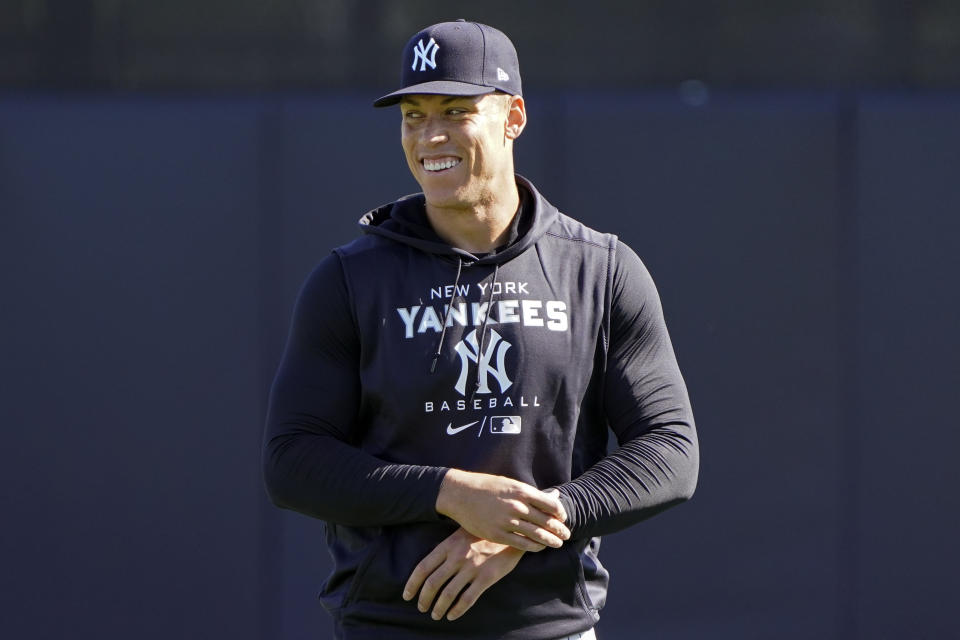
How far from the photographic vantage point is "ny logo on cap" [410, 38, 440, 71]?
7.08 feet

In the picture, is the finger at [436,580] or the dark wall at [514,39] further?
the dark wall at [514,39]

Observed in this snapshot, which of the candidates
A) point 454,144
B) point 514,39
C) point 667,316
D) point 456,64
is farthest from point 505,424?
point 514,39

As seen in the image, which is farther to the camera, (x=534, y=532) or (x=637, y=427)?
(x=637, y=427)

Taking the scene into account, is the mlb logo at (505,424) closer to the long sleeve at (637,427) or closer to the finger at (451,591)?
the long sleeve at (637,427)

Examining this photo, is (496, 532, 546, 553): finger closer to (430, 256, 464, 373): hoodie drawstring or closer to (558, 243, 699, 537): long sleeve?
(558, 243, 699, 537): long sleeve

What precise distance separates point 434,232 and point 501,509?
54 cm

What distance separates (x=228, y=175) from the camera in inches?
164

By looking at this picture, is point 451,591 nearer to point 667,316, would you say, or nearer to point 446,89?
point 446,89

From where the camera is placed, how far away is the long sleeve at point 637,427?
2.08m

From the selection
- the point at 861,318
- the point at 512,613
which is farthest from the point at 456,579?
the point at 861,318

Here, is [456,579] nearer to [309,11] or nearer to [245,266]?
[245,266]

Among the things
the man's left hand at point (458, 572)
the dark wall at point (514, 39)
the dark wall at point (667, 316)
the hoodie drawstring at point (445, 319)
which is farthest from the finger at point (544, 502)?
the dark wall at point (514, 39)

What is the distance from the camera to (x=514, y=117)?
2283 millimetres

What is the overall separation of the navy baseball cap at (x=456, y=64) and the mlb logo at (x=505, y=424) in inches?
22.0
